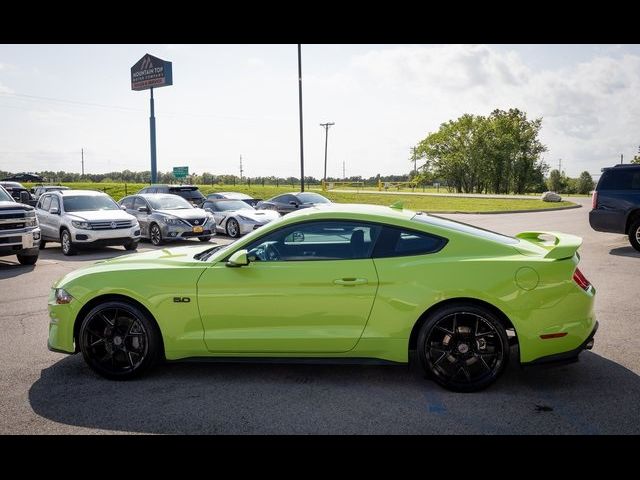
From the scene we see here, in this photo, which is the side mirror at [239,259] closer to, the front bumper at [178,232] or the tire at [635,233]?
the tire at [635,233]

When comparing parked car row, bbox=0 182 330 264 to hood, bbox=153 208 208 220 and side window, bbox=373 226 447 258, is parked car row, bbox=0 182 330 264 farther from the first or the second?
side window, bbox=373 226 447 258

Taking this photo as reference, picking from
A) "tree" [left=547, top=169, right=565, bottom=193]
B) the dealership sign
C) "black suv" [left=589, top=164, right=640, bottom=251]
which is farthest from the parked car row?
"tree" [left=547, top=169, right=565, bottom=193]

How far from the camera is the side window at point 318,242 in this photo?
14.9 ft

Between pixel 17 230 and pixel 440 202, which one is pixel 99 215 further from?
pixel 440 202

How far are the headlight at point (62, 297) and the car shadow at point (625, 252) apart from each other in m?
11.4

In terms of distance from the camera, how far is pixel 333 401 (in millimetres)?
4188

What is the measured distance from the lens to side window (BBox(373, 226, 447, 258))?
447 centimetres

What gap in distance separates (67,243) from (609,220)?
43.0ft

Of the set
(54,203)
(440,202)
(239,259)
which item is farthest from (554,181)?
(239,259)

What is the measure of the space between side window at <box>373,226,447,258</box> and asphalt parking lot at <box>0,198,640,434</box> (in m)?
1.10

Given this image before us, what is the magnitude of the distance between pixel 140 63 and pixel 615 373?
167 ft

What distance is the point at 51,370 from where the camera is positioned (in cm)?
498

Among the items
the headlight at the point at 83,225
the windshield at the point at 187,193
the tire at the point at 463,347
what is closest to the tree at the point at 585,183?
the windshield at the point at 187,193
